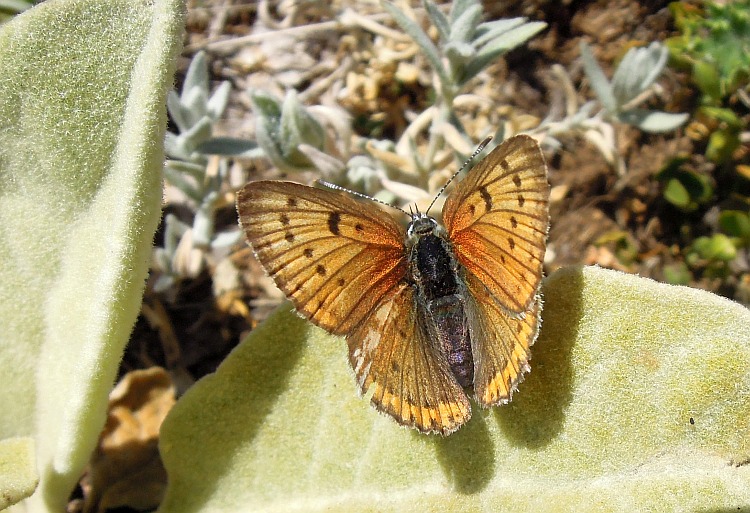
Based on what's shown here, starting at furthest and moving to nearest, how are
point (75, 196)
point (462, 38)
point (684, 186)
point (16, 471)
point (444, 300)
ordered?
point (684, 186)
point (462, 38)
point (444, 300)
point (75, 196)
point (16, 471)

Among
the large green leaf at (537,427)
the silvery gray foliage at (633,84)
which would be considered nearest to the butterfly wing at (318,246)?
the large green leaf at (537,427)

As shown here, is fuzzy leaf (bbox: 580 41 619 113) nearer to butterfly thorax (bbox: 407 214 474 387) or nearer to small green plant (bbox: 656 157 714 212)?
small green plant (bbox: 656 157 714 212)

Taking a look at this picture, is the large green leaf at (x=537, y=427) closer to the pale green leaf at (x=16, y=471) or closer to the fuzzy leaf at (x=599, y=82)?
the pale green leaf at (x=16, y=471)

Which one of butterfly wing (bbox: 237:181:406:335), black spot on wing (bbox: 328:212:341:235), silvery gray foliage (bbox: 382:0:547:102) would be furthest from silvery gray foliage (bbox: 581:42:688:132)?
black spot on wing (bbox: 328:212:341:235)

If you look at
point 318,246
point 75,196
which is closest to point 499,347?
point 318,246

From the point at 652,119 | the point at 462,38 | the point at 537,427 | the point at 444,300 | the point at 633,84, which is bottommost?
the point at 652,119

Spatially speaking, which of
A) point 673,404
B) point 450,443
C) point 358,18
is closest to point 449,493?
point 450,443

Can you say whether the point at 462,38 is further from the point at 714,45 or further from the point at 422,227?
the point at 714,45
